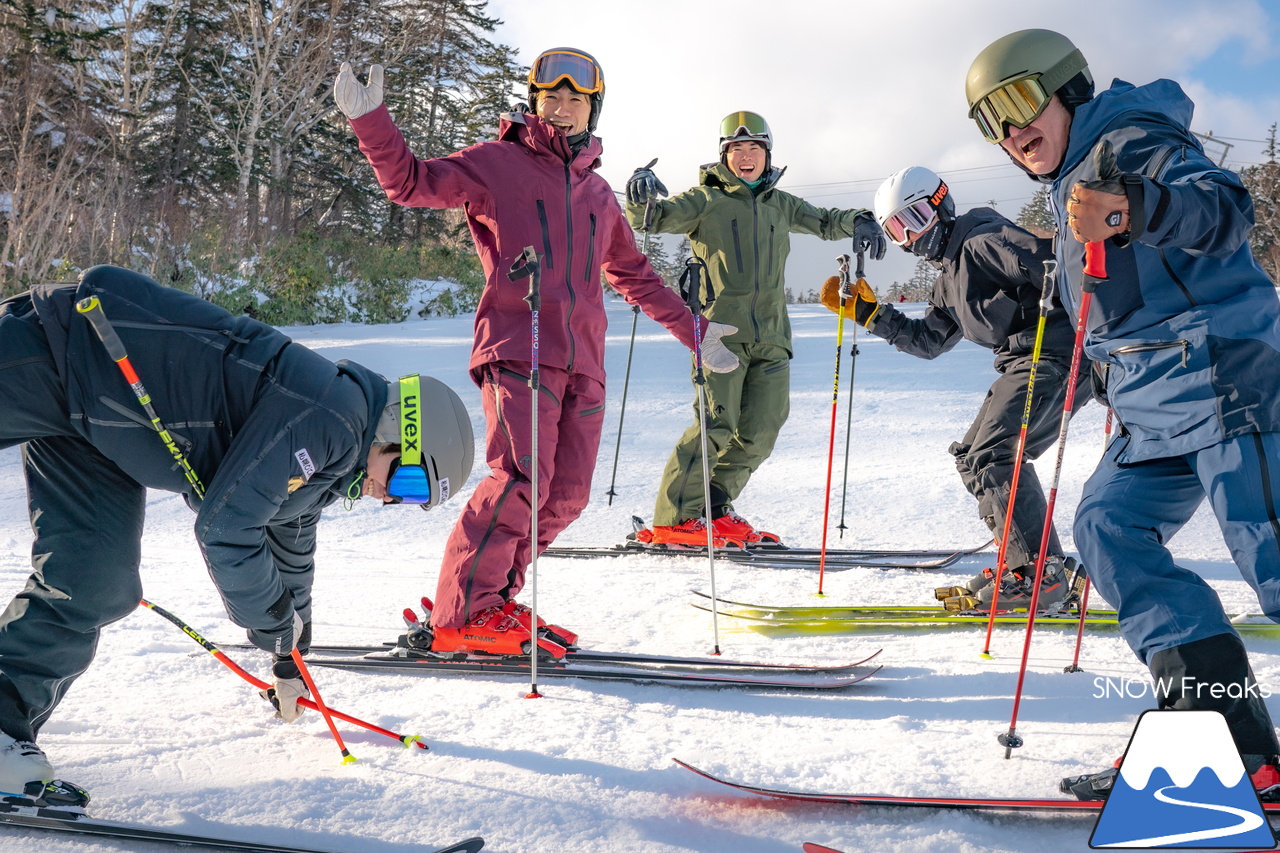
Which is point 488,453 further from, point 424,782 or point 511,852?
point 511,852

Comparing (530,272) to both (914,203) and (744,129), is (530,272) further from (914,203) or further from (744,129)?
(744,129)

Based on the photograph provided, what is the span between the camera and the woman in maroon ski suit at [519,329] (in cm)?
326

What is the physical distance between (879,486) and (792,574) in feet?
6.40

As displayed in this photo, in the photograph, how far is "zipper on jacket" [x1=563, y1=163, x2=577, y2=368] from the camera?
11.2 feet

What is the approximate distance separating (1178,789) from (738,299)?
3550mm

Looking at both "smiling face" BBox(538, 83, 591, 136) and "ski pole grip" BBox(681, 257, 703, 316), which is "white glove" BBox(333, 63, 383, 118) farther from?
"ski pole grip" BBox(681, 257, 703, 316)

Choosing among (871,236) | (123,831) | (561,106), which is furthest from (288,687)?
(871,236)

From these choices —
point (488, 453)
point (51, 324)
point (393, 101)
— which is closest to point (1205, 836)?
point (488, 453)

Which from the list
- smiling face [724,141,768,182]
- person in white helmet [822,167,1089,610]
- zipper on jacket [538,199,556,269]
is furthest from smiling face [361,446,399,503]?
smiling face [724,141,768,182]

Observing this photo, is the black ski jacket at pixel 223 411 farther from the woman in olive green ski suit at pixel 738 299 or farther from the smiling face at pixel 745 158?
the smiling face at pixel 745 158

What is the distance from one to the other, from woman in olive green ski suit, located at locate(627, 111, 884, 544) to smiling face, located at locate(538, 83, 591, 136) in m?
1.47

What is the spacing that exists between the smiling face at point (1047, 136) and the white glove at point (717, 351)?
2133mm

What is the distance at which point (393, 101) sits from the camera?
2378 cm

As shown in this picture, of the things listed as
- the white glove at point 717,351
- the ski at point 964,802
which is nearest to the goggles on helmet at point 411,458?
the ski at point 964,802
